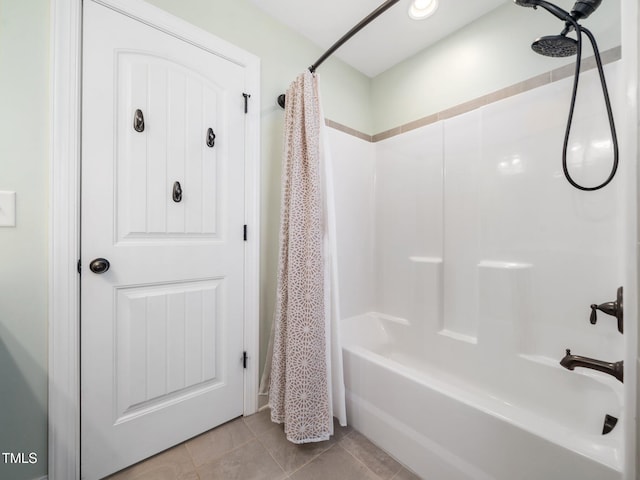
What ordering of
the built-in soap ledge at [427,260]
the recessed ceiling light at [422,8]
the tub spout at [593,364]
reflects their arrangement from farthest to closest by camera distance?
the built-in soap ledge at [427,260] → the recessed ceiling light at [422,8] → the tub spout at [593,364]

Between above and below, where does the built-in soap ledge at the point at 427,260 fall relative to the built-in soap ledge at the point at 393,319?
above

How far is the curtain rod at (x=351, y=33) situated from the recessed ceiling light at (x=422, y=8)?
1.04 feet

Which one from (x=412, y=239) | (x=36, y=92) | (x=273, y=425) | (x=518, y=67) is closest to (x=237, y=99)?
(x=36, y=92)

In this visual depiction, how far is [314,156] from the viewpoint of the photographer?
4.11 feet

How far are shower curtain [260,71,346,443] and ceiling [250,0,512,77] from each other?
499 mm

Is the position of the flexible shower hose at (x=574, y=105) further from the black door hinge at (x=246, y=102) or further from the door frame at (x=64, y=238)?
the door frame at (x=64, y=238)

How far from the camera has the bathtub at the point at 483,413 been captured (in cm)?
77

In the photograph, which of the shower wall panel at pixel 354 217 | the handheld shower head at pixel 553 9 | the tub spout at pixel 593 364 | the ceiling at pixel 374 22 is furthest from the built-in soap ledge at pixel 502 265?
the ceiling at pixel 374 22

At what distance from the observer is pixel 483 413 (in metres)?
0.89

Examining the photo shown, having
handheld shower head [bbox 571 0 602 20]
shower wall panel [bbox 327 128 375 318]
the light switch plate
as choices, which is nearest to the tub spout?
shower wall panel [bbox 327 128 375 318]

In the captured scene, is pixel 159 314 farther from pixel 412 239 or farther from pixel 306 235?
pixel 412 239

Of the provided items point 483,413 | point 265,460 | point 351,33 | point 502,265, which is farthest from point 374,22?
point 265,460

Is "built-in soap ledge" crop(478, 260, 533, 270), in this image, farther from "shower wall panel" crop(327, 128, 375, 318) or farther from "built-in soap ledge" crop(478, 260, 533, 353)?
"shower wall panel" crop(327, 128, 375, 318)

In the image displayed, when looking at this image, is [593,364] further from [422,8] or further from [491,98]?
[422,8]
